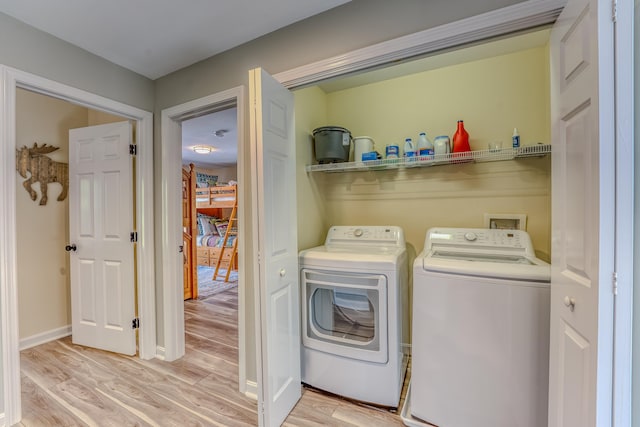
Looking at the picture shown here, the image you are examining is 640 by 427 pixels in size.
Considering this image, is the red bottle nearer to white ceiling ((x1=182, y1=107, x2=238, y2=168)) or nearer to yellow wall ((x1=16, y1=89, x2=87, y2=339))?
white ceiling ((x1=182, y1=107, x2=238, y2=168))

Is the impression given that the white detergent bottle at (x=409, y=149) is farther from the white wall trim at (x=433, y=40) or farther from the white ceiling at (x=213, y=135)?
the white ceiling at (x=213, y=135)

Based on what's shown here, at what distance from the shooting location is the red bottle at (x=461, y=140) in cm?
195

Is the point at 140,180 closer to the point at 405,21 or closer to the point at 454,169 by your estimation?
the point at 405,21

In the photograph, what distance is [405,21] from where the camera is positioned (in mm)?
1390

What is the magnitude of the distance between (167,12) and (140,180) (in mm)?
1287

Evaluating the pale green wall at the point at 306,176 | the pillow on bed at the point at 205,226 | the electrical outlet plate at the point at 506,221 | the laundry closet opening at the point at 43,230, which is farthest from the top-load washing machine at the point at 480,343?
the pillow on bed at the point at 205,226

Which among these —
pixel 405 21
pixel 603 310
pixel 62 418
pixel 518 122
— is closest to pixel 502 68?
pixel 518 122

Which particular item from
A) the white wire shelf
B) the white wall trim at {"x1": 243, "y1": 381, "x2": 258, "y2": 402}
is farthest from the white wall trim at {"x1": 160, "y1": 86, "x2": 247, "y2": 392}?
the white wire shelf

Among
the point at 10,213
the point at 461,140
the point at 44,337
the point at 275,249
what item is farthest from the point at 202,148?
the point at 461,140

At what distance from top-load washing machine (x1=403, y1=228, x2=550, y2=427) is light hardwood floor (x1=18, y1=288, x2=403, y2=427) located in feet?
1.22

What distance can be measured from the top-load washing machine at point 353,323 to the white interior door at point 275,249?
0.42 ft

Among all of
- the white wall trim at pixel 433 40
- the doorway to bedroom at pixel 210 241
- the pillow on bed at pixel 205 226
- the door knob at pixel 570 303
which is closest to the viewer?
the door knob at pixel 570 303

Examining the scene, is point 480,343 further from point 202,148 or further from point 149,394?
point 202,148

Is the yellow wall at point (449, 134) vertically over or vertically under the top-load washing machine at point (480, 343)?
over
